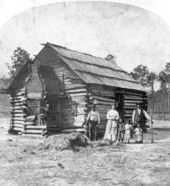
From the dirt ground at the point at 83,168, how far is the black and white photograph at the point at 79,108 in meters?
0.02

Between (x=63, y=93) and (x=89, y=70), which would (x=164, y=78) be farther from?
(x=63, y=93)

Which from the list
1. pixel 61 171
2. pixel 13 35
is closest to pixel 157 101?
pixel 13 35

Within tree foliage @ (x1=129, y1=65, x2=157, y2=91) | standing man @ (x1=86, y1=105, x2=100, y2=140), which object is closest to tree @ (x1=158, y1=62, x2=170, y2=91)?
tree foliage @ (x1=129, y1=65, x2=157, y2=91)

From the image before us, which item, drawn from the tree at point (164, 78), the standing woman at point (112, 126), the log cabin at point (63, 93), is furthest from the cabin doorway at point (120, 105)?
the tree at point (164, 78)

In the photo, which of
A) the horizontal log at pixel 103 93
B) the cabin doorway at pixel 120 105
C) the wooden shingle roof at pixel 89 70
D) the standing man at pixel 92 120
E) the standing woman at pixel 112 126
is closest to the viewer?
the standing woman at pixel 112 126

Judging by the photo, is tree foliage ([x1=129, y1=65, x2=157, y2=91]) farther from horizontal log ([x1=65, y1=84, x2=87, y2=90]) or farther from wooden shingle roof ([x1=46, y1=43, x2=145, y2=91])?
horizontal log ([x1=65, y1=84, x2=87, y2=90])

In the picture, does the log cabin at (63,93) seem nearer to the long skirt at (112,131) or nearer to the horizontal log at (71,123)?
the horizontal log at (71,123)

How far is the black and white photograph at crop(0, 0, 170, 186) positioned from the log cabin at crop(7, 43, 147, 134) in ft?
0.19

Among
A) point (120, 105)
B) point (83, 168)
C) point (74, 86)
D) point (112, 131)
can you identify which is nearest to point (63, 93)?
point (74, 86)

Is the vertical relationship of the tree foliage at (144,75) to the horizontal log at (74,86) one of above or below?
above

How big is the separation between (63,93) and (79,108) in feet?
4.53

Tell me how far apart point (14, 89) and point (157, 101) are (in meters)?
22.7

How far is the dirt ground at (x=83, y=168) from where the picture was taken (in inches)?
235

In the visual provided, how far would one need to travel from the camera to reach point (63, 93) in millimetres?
15922
